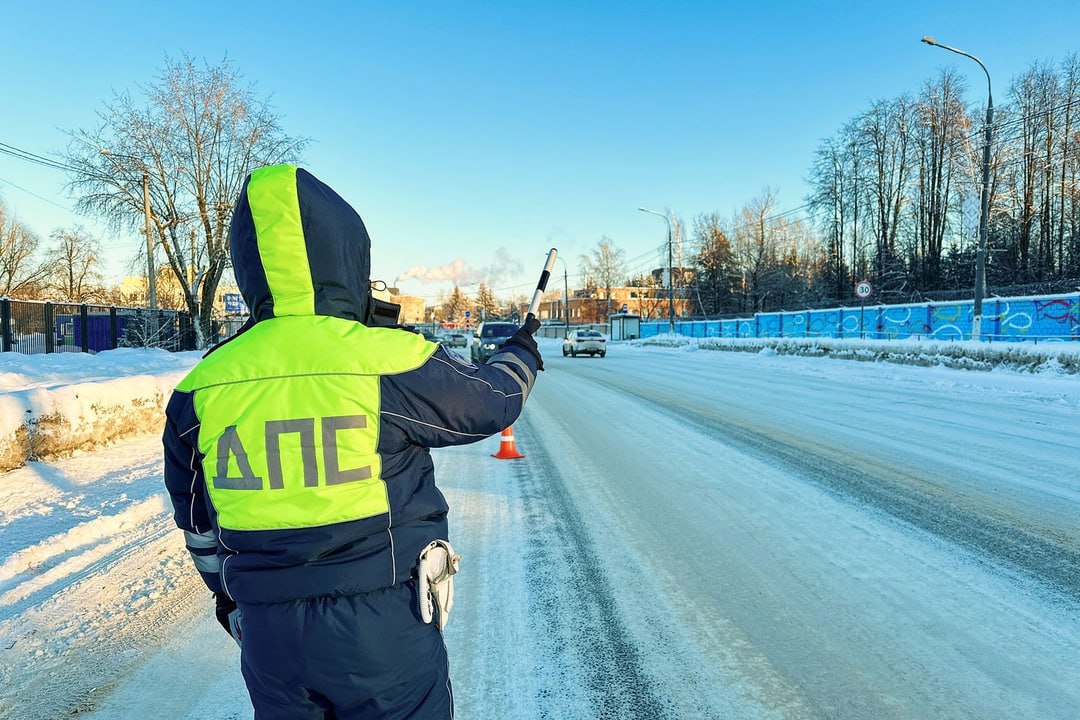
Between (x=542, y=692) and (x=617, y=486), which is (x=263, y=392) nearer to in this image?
(x=542, y=692)

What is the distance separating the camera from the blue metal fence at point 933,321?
2252 cm

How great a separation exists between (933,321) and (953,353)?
1220cm

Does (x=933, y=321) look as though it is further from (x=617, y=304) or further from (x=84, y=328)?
(x=617, y=304)

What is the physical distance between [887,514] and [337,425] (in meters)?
5.01

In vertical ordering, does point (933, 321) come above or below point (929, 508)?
above

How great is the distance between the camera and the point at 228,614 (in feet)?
5.79

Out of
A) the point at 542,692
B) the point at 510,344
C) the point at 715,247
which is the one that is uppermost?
the point at 715,247

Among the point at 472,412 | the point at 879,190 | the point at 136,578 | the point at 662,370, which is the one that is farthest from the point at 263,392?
the point at 879,190

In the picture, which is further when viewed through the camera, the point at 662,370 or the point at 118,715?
the point at 662,370

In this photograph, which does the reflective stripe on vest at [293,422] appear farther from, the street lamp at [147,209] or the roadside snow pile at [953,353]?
the street lamp at [147,209]

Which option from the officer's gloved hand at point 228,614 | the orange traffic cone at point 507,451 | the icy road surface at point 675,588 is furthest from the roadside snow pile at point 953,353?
the officer's gloved hand at point 228,614

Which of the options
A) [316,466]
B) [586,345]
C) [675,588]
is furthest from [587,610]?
[586,345]

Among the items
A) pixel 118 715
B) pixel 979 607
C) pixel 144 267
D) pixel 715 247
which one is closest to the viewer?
pixel 118 715

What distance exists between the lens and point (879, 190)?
4953 centimetres
